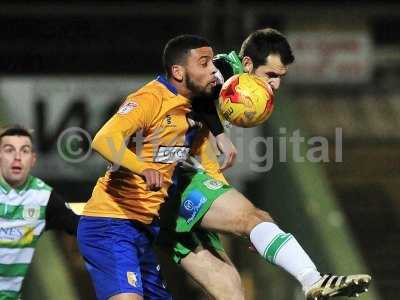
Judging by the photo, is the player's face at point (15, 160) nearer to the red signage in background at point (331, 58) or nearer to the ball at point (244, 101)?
the ball at point (244, 101)

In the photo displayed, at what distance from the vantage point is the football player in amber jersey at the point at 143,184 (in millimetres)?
6910

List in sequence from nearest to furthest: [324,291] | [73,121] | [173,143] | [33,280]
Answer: [324,291] < [173,143] < [33,280] < [73,121]

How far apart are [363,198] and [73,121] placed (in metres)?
3.22

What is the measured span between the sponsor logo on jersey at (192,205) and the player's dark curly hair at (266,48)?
880mm

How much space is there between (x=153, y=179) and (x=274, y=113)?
541cm

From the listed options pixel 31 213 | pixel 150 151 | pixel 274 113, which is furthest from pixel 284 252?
pixel 274 113

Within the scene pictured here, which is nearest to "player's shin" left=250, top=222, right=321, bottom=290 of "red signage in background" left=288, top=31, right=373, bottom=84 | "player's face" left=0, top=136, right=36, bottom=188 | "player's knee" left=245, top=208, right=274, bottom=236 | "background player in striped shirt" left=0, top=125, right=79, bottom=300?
"player's knee" left=245, top=208, right=274, bottom=236

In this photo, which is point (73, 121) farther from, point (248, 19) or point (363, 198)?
point (363, 198)

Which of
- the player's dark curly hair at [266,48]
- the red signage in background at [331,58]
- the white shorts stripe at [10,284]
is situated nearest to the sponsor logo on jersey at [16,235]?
the white shorts stripe at [10,284]

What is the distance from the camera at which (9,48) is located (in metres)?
12.3

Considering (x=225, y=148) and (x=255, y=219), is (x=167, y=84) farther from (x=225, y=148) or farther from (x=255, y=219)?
(x=255, y=219)

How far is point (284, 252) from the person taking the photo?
263 inches

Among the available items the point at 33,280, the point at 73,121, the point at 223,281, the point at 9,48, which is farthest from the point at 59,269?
the point at 223,281

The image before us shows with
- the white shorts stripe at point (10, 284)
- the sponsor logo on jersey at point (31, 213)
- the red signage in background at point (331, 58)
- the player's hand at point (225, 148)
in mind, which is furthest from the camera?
the red signage in background at point (331, 58)
